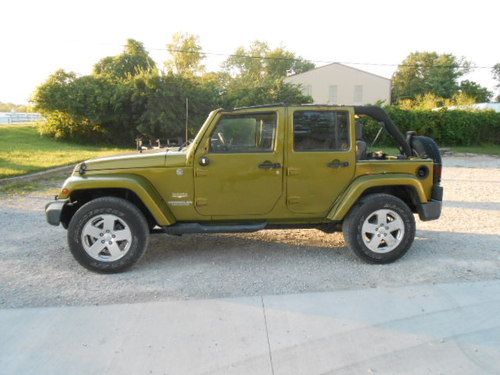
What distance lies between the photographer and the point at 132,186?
452cm

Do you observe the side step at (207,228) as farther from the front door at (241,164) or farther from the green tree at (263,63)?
the green tree at (263,63)

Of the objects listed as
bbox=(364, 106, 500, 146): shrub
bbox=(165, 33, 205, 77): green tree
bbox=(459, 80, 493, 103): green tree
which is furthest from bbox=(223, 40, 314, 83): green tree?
bbox=(364, 106, 500, 146): shrub

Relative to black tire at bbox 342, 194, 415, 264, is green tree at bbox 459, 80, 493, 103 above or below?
above

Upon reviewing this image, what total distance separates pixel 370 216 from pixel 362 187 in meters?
0.33

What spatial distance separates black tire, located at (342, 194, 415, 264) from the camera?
4.78 m

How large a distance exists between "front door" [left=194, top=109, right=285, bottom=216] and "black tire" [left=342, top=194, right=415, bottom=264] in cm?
87

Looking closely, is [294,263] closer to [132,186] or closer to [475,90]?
[132,186]

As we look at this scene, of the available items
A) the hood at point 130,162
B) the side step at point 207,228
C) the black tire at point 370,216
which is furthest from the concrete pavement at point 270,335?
the hood at point 130,162

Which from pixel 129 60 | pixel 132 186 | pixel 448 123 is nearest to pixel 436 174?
pixel 132 186

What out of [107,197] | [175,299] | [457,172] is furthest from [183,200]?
[457,172]

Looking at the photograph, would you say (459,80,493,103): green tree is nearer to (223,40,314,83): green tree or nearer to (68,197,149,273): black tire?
(223,40,314,83): green tree

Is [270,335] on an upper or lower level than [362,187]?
lower

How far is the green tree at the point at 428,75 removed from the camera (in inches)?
2291

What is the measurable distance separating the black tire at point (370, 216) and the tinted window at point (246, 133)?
→ 1180 millimetres
